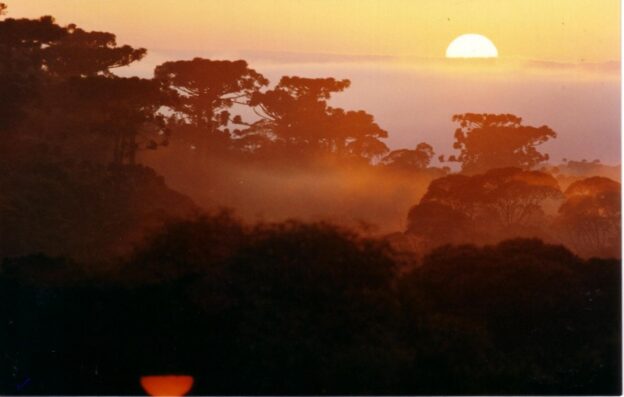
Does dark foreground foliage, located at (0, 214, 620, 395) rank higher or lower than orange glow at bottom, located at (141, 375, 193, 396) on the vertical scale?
higher

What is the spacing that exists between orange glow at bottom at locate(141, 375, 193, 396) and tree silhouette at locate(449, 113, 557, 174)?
27015 mm

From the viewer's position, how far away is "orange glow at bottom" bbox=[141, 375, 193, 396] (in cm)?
1689

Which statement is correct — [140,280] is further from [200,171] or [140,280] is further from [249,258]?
[200,171]

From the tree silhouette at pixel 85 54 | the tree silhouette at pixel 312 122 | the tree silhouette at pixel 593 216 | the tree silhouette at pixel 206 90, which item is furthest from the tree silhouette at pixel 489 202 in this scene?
the tree silhouette at pixel 85 54

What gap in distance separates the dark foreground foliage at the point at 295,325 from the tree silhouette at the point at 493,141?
74.9 ft

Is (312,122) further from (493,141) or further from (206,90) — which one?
(493,141)

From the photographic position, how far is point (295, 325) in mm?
17906

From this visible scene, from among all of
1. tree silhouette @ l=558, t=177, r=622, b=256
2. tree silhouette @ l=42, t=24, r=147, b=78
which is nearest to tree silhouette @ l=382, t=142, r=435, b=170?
tree silhouette @ l=558, t=177, r=622, b=256

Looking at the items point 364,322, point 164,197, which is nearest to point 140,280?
point 364,322

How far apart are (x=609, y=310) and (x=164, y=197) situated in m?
17.3

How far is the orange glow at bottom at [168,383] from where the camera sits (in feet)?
55.4

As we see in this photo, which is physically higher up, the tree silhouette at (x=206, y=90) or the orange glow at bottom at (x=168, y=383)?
the tree silhouette at (x=206, y=90)

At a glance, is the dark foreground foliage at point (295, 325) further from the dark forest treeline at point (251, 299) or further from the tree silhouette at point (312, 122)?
the tree silhouette at point (312, 122)

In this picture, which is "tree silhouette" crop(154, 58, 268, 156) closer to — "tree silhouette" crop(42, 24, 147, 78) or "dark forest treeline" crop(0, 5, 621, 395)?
"tree silhouette" crop(42, 24, 147, 78)
